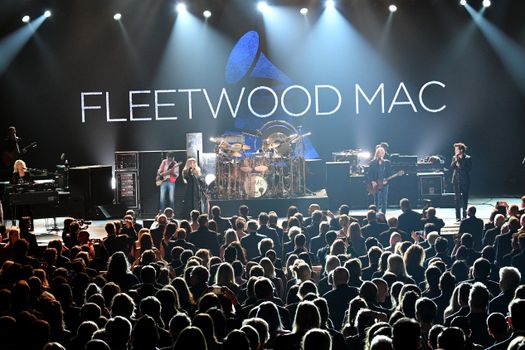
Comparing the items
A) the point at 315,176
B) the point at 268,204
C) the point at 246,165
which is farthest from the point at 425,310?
the point at 315,176

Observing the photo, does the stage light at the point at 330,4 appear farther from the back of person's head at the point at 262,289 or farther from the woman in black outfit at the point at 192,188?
the back of person's head at the point at 262,289

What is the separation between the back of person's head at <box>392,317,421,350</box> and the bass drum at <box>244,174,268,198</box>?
1470 centimetres

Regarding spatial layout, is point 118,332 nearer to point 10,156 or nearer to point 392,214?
point 392,214

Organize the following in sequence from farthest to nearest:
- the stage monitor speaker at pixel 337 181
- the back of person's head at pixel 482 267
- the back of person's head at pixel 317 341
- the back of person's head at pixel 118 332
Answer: the stage monitor speaker at pixel 337 181 < the back of person's head at pixel 482 267 < the back of person's head at pixel 118 332 < the back of person's head at pixel 317 341

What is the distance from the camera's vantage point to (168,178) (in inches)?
770

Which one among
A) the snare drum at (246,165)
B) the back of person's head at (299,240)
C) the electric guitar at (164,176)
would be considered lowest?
the back of person's head at (299,240)

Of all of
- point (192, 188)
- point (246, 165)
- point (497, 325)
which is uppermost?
point (246, 165)

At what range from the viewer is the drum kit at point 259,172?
1978 centimetres

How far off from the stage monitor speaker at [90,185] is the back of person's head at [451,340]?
15.6m

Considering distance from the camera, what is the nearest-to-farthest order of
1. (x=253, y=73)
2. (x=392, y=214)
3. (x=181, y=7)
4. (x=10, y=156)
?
(x=392, y=214) → (x=10, y=156) → (x=181, y=7) → (x=253, y=73)

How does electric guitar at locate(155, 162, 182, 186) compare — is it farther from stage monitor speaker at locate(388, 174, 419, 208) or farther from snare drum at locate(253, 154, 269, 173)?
stage monitor speaker at locate(388, 174, 419, 208)

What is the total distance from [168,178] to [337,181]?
14.0 ft

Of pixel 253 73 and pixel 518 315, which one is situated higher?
pixel 253 73

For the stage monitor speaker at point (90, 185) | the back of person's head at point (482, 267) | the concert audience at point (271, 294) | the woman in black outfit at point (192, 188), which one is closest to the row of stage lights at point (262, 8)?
the stage monitor speaker at point (90, 185)
